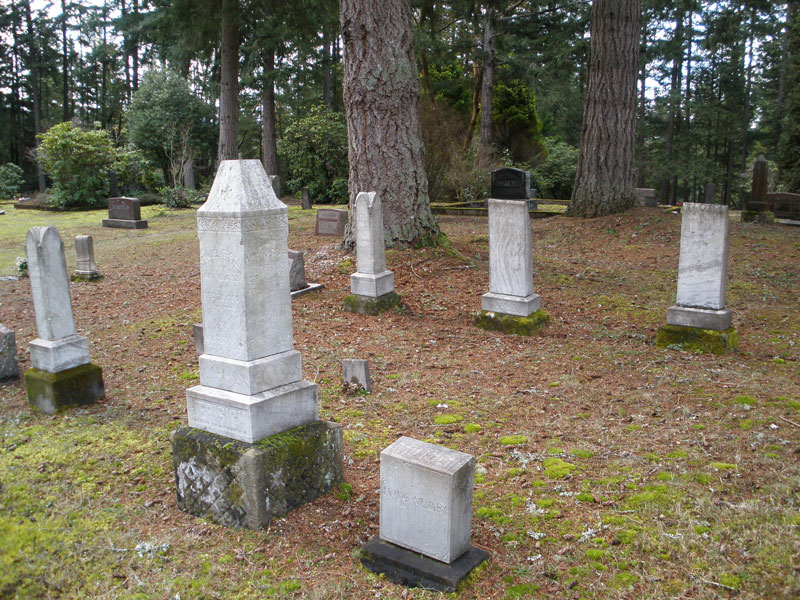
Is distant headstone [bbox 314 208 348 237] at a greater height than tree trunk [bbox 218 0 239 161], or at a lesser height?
lesser

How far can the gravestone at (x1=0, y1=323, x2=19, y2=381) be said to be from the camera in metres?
6.54

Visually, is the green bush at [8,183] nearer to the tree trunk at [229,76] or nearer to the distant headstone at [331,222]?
the tree trunk at [229,76]

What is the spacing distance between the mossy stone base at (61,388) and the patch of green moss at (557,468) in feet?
14.1

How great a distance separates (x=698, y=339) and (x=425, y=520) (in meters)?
4.58

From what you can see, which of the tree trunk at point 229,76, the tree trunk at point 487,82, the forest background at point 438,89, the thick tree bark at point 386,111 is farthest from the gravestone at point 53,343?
the tree trunk at point 487,82

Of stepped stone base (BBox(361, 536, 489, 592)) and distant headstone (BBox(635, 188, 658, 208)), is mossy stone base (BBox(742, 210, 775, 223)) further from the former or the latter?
stepped stone base (BBox(361, 536, 489, 592))

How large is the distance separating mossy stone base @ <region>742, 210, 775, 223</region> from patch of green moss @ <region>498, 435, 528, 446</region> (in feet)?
48.6

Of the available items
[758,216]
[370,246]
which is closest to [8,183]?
[370,246]

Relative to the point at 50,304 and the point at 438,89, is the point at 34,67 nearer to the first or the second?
the point at 438,89

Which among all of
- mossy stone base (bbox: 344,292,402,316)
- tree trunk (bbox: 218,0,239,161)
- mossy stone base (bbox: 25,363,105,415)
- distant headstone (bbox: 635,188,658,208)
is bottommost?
mossy stone base (bbox: 25,363,105,415)

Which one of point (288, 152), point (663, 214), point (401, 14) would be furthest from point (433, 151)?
point (401, 14)

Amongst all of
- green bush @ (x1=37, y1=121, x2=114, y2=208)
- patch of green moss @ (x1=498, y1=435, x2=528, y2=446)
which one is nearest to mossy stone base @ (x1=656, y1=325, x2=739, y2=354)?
patch of green moss @ (x1=498, y1=435, x2=528, y2=446)

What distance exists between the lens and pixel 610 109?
13664mm

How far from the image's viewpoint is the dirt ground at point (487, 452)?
3316 millimetres
